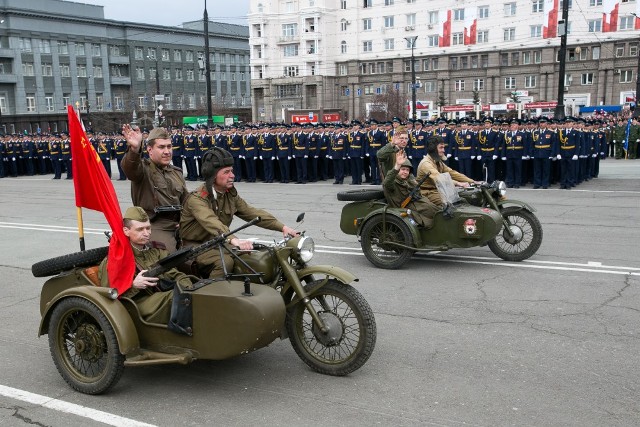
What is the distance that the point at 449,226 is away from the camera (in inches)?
327

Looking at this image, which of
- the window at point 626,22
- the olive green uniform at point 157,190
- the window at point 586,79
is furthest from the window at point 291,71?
the olive green uniform at point 157,190

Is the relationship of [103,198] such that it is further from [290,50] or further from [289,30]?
[289,30]

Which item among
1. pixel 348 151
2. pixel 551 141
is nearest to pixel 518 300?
pixel 551 141

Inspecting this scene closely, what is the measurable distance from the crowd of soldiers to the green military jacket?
10.6 m

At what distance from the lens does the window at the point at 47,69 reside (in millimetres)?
72000

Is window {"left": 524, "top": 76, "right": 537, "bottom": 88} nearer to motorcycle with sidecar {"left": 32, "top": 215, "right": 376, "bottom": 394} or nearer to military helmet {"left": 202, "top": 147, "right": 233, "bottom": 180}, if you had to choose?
military helmet {"left": 202, "top": 147, "right": 233, "bottom": 180}

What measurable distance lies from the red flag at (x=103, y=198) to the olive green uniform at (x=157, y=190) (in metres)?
0.71

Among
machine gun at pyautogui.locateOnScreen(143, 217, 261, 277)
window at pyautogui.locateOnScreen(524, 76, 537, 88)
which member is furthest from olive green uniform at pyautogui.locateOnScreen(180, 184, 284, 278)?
window at pyautogui.locateOnScreen(524, 76, 537, 88)

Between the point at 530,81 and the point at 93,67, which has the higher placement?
the point at 93,67

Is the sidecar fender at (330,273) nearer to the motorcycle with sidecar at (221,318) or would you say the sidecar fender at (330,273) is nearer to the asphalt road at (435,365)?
the motorcycle with sidecar at (221,318)

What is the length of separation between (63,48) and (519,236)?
7427 cm

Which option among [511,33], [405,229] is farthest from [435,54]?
[405,229]

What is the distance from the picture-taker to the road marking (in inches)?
172

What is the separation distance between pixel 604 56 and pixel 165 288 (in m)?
76.5
